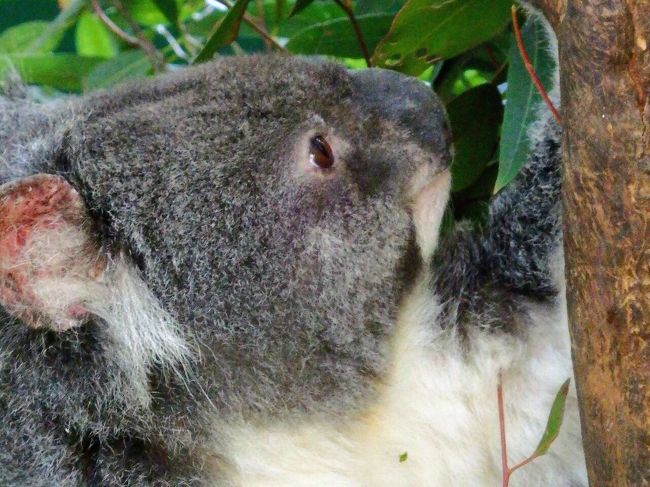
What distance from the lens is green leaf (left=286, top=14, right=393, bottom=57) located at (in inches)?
100

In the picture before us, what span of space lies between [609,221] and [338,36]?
60.3 inches

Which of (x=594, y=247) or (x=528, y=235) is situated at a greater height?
(x=594, y=247)

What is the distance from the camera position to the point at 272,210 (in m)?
1.87

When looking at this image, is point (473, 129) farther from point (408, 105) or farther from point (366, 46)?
point (408, 105)

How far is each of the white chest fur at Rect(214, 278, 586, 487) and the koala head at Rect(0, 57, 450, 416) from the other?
0.12 meters

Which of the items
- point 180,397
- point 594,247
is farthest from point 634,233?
point 180,397

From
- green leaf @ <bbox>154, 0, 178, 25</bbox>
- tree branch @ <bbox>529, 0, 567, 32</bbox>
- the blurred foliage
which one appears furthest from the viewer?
green leaf @ <bbox>154, 0, 178, 25</bbox>

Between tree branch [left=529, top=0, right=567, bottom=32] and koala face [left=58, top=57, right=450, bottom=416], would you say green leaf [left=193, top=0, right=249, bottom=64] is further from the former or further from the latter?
tree branch [left=529, top=0, right=567, bottom=32]

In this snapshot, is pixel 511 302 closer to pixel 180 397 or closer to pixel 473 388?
pixel 473 388

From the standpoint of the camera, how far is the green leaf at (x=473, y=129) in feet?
8.19

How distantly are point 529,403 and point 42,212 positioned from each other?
1.21 metres

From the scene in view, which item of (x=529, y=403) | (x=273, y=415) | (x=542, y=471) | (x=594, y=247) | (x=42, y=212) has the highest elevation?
(x=594, y=247)

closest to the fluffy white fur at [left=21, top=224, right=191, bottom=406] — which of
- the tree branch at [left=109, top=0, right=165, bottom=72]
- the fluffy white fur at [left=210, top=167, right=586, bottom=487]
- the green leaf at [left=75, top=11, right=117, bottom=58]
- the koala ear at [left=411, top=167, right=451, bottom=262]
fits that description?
the fluffy white fur at [left=210, top=167, right=586, bottom=487]

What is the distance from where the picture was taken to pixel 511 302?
2.07 m
